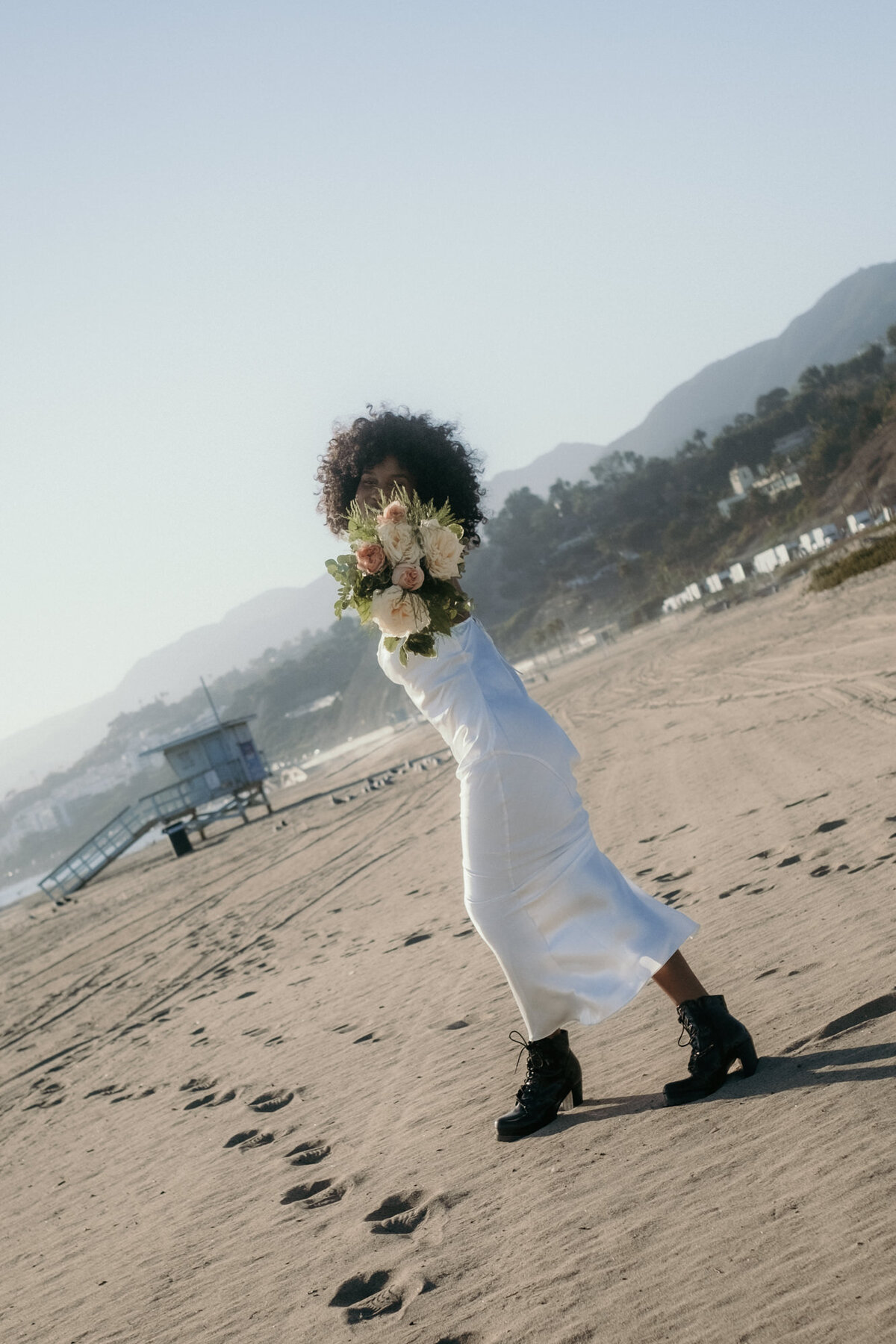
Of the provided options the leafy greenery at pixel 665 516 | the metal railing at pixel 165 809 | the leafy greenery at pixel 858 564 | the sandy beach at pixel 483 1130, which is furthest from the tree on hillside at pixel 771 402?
the sandy beach at pixel 483 1130

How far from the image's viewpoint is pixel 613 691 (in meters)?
23.0

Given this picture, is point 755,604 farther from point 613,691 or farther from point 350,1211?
point 350,1211

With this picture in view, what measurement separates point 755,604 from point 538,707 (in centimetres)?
3120

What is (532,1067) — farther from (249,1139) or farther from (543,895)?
(249,1139)

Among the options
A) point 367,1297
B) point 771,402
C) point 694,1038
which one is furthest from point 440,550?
point 771,402

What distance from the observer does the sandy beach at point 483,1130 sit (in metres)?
2.25

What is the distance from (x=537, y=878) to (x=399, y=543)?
1122 mm

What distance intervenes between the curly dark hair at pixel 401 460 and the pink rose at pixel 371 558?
1.41 ft

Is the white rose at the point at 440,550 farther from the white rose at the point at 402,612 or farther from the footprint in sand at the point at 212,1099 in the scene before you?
the footprint in sand at the point at 212,1099

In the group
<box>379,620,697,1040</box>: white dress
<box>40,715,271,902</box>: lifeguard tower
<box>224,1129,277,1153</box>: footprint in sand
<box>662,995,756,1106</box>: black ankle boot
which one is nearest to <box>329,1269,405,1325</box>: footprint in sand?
<box>379,620,697,1040</box>: white dress

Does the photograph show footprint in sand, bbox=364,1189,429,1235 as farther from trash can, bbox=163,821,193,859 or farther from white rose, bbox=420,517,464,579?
trash can, bbox=163,821,193,859

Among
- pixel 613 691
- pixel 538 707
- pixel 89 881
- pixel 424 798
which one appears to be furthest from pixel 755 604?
pixel 538 707

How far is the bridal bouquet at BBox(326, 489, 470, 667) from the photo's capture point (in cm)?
307

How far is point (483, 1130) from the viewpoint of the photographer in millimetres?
3354
